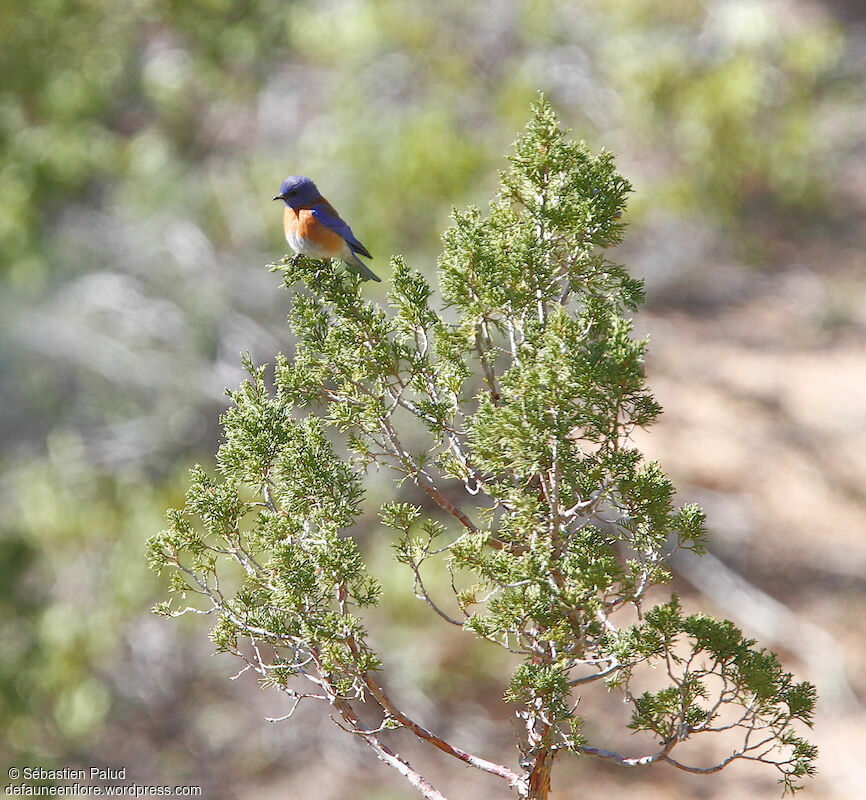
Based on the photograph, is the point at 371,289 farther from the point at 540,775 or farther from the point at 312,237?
the point at 540,775

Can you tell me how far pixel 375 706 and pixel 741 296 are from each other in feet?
16.2

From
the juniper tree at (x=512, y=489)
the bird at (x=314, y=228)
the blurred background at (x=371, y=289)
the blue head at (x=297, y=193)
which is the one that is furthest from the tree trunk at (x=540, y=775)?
the blurred background at (x=371, y=289)

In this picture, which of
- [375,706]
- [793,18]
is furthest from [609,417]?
[793,18]

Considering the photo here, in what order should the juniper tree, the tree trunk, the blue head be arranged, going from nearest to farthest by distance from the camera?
the juniper tree → the tree trunk → the blue head

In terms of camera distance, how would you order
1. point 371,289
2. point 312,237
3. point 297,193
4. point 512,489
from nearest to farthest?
point 512,489 → point 312,237 → point 297,193 → point 371,289

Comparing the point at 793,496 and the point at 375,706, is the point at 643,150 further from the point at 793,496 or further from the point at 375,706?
the point at 375,706

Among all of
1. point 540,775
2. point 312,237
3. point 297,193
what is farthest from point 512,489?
point 297,193

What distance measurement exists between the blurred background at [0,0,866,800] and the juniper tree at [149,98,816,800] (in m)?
3.99

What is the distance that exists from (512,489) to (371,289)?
4951mm

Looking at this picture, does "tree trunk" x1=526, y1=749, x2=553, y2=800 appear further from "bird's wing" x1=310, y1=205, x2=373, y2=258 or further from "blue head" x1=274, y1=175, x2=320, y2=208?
"blue head" x1=274, y1=175, x2=320, y2=208

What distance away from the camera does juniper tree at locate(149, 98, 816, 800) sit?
66.7 inches

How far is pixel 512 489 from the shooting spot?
5.69ft

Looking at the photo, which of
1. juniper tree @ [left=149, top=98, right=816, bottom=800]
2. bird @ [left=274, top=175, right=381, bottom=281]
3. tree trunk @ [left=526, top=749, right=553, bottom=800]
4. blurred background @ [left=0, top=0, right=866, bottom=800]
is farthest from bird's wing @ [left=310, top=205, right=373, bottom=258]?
blurred background @ [left=0, top=0, right=866, bottom=800]

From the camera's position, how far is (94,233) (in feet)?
26.6
